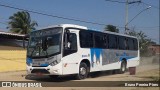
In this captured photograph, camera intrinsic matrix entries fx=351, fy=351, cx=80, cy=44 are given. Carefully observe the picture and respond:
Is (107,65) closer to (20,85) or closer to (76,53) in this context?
(76,53)

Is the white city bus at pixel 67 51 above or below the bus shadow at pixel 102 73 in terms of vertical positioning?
above

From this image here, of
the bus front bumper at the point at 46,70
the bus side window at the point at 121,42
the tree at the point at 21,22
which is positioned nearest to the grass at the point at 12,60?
the bus front bumper at the point at 46,70

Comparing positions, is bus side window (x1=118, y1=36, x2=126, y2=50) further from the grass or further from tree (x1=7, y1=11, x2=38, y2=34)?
tree (x1=7, y1=11, x2=38, y2=34)

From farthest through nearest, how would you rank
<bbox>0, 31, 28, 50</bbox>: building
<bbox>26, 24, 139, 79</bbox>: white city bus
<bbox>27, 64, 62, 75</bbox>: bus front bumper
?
<bbox>0, 31, 28, 50</bbox>: building
<bbox>26, 24, 139, 79</bbox>: white city bus
<bbox>27, 64, 62, 75</bbox>: bus front bumper

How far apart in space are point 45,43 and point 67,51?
1225 millimetres

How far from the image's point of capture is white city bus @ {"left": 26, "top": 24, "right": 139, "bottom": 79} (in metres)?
17.9

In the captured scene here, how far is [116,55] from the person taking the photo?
24.4m

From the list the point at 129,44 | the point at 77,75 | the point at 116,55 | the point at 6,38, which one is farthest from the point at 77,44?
the point at 6,38

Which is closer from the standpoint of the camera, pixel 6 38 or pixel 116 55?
pixel 116 55

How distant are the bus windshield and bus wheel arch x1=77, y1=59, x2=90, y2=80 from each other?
2351mm

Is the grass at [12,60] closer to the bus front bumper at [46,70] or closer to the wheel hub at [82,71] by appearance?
→ the bus front bumper at [46,70]

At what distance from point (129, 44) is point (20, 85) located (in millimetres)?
12807

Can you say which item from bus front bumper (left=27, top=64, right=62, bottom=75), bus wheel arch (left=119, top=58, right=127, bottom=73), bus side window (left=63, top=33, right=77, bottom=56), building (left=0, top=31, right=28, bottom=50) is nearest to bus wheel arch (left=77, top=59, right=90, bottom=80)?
bus side window (left=63, top=33, right=77, bottom=56)

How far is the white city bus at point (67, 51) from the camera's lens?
17.9m
